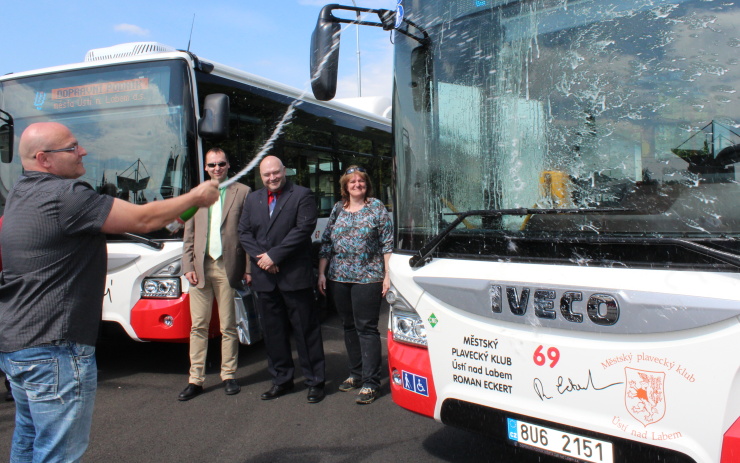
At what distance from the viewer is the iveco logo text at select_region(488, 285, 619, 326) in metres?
2.33

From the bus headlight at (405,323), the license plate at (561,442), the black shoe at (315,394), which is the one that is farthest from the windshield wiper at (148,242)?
the license plate at (561,442)

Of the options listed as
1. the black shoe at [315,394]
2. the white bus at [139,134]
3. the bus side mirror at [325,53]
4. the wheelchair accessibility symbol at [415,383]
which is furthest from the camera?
the white bus at [139,134]

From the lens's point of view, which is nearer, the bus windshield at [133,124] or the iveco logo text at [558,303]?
the iveco logo text at [558,303]

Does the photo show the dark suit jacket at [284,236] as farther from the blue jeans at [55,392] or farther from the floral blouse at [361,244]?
the blue jeans at [55,392]

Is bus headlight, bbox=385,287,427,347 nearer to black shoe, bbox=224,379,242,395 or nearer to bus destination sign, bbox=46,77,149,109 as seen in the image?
black shoe, bbox=224,379,242,395

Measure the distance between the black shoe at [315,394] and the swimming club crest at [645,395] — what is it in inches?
113

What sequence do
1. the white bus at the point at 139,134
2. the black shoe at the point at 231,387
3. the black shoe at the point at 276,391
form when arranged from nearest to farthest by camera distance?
the black shoe at the point at 276,391 → the black shoe at the point at 231,387 → the white bus at the point at 139,134

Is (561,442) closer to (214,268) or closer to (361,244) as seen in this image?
(361,244)

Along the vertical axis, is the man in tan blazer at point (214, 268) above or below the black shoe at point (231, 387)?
above

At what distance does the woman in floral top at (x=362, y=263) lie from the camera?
4.58m

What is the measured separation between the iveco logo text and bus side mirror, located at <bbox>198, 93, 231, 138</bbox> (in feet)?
9.87

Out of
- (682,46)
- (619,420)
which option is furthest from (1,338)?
(682,46)

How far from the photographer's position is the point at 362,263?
15.0 feet
